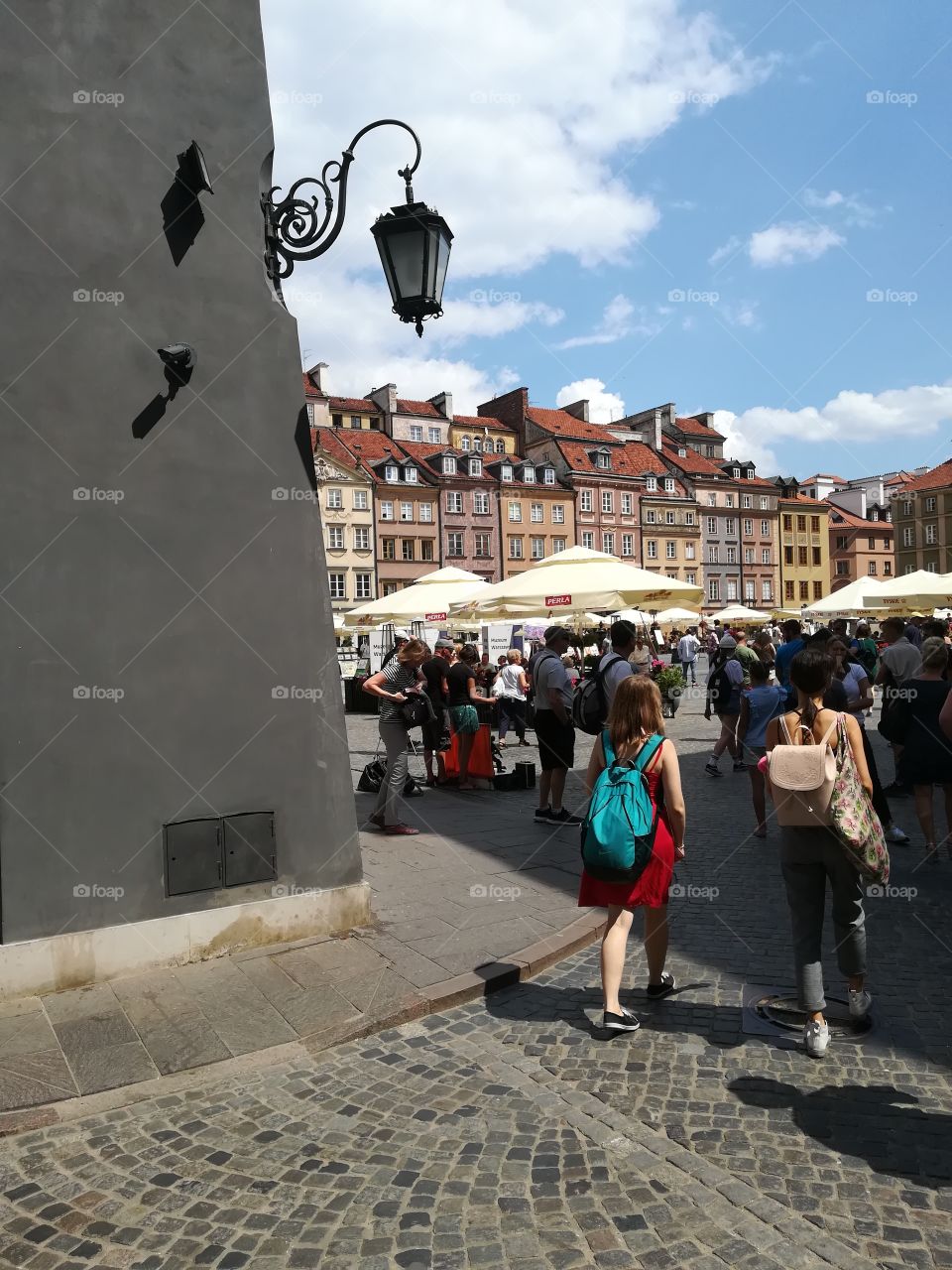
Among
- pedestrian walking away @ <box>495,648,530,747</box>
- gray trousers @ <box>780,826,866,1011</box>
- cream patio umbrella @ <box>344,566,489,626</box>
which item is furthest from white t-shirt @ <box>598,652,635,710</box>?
cream patio umbrella @ <box>344,566,489,626</box>

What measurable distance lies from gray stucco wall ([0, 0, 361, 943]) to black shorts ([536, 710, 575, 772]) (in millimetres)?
3541

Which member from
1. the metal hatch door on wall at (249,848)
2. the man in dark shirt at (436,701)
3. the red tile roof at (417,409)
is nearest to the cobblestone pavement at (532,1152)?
the metal hatch door on wall at (249,848)

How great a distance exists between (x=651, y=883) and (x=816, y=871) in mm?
787

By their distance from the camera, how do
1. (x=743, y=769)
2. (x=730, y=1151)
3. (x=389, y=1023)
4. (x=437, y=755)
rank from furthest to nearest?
(x=743, y=769)
(x=437, y=755)
(x=389, y=1023)
(x=730, y=1151)

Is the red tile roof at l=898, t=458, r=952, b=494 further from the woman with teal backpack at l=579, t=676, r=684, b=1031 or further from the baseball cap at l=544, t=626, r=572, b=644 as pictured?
the woman with teal backpack at l=579, t=676, r=684, b=1031

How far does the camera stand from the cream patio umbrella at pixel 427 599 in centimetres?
1781

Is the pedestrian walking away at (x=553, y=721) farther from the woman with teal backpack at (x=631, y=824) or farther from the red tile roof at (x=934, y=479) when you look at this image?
the red tile roof at (x=934, y=479)

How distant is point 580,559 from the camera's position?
1409 cm

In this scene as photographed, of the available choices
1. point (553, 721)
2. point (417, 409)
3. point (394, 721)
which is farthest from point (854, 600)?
point (417, 409)

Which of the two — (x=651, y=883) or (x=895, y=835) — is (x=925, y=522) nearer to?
(x=895, y=835)

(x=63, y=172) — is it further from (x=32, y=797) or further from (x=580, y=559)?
(x=580, y=559)

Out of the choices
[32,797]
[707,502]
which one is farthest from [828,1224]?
[707,502]

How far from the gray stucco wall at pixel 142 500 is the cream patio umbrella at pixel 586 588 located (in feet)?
23.0

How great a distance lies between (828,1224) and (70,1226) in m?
2.54
